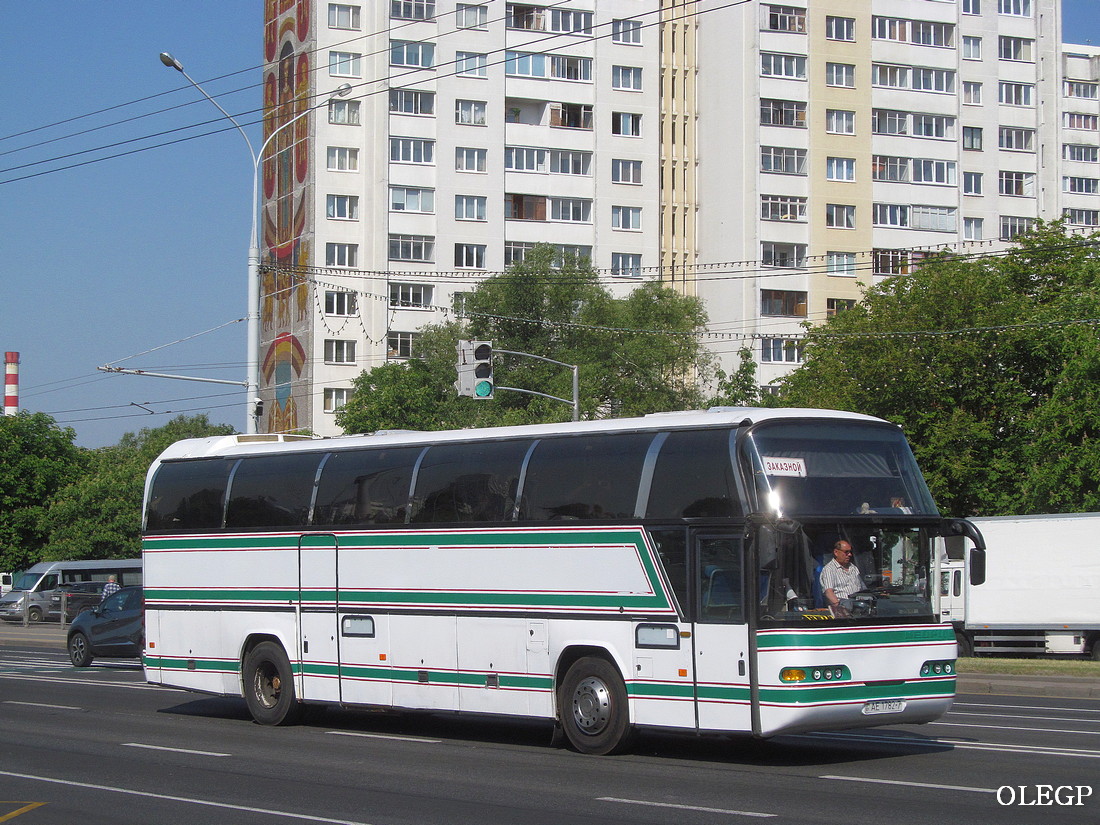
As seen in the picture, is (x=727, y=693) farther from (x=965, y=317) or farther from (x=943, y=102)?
(x=943, y=102)

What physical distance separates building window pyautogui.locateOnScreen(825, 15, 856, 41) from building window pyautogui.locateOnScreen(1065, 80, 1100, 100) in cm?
2228

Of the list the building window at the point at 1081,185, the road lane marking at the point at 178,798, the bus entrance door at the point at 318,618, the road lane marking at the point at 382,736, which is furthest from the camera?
the building window at the point at 1081,185

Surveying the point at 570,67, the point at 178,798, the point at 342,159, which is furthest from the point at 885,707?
the point at 570,67

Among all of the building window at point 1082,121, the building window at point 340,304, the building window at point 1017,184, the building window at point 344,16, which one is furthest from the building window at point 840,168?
the building window at point 340,304

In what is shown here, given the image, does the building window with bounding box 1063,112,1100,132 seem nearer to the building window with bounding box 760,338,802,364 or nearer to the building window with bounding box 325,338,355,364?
the building window with bounding box 760,338,802,364

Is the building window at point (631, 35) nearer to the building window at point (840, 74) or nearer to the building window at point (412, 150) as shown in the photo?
the building window at point (840, 74)

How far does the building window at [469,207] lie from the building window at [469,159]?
60.0 inches

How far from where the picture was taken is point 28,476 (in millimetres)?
80688

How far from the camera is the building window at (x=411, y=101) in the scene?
76.9m

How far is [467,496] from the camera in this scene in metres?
15.4

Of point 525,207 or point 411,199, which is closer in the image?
point 411,199

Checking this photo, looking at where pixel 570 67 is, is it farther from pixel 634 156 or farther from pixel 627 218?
pixel 627 218

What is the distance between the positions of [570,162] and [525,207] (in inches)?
148

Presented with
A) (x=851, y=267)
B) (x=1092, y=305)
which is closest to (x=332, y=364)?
(x=851, y=267)
